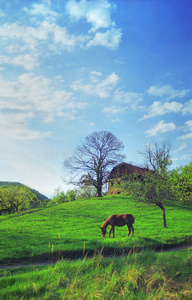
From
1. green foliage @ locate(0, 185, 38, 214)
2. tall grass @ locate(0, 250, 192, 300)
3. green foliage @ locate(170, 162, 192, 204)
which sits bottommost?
tall grass @ locate(0, 250, 192, 300)

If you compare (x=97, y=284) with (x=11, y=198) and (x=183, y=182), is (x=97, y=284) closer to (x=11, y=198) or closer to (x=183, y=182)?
(x=183, y=182)

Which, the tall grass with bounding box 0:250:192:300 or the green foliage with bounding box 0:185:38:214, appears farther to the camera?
the green foliage with bounding box 0:185:38:214

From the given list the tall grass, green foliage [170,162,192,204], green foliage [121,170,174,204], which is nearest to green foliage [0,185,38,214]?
green foliage [170,162,192,204]

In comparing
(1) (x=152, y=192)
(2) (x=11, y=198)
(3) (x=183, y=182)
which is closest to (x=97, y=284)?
(1) (x=152, y=192)

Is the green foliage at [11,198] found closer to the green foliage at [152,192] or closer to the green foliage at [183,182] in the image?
the green foliage at [183,182]

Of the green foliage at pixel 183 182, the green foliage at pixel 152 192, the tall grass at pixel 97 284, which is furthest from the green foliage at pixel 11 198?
the tall grass at pixel 97 284

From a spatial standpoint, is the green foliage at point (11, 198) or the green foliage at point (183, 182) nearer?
the green foliage at point (183, 182)

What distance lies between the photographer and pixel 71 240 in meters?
17.9

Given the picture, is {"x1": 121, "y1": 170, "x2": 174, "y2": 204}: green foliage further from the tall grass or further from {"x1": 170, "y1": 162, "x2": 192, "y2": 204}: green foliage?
{"x1": 170, "y1": 162, "x2": 192, "y2": 204}: green foliage

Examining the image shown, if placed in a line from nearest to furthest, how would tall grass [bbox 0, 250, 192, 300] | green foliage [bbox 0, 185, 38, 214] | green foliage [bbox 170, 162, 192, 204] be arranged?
tall grass [bbox 0, 250, 192, 300] < green foliage [bbox 170, 162, 192, 204] < green foliage [bbox 0, 185, 38, 214]

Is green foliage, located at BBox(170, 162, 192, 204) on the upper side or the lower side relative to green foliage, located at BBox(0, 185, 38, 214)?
upper

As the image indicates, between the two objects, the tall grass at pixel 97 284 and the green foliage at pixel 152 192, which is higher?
the green foliage at pixel 152 192

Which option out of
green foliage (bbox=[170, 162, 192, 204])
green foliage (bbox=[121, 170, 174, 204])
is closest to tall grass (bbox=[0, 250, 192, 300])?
green foliage (bbox=[121, 170, 174, 204])

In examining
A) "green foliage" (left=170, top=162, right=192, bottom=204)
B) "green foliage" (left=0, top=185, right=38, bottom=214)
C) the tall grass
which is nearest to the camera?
the tall grass
